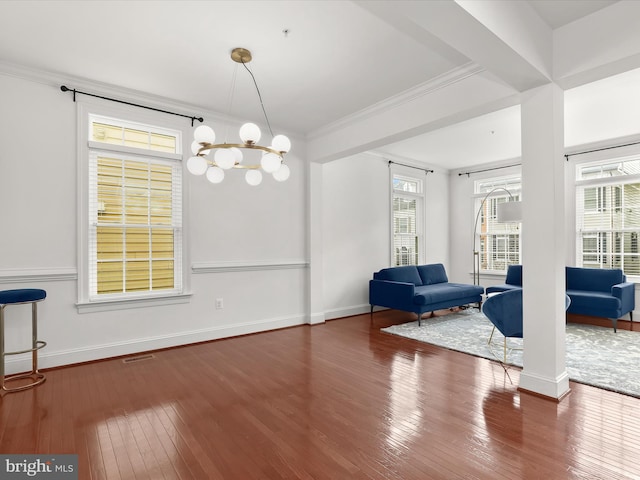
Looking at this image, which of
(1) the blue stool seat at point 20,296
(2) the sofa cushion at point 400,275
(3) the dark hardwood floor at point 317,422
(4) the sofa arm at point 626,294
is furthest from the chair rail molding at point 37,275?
(4) the sofa arm at point 626,294

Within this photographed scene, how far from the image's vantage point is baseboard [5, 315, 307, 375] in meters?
3.45

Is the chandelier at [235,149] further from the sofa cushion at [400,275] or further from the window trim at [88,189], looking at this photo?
the sofa cushion at [400,275]

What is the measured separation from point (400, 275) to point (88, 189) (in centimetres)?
474

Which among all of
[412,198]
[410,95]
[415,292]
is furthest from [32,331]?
[412,198]

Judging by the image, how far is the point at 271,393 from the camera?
298 cm

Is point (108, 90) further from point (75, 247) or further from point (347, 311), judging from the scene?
point (347, 311)

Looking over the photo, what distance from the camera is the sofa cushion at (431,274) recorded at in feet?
21.9

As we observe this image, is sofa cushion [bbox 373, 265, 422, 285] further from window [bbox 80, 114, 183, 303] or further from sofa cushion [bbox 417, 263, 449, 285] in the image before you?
window [bbox 80, 114, 183, 303]

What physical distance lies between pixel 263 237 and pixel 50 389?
9.47ft

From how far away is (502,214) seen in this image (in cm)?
574

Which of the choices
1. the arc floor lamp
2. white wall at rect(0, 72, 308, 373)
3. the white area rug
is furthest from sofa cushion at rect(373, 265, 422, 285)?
the arc floor lamp

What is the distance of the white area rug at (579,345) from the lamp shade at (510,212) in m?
1.69

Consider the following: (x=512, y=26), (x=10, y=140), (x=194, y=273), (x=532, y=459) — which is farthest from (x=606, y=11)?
(x=10, y=140)

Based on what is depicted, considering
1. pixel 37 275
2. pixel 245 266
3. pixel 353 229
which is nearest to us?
pixel 37 275
